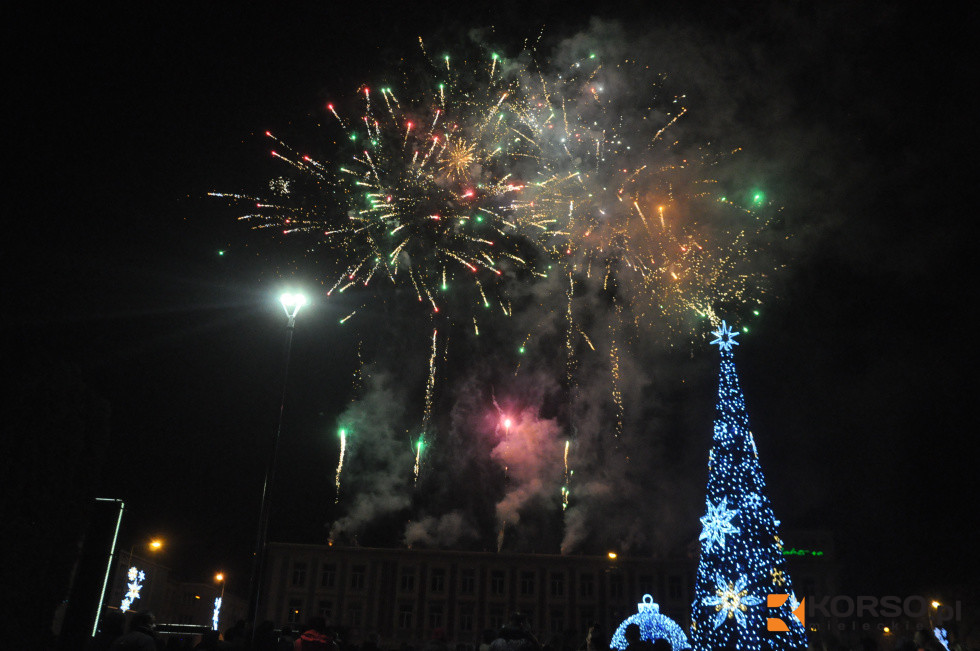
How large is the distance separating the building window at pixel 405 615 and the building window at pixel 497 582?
6.15 meters

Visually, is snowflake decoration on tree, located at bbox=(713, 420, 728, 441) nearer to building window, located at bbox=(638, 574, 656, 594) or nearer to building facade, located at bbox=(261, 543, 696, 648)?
building facade, located at bbox=(261, 543, 696, 648)

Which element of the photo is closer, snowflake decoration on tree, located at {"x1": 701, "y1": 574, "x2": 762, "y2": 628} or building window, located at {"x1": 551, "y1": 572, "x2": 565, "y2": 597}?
snowflake decoration on tree, located at {"x1": 701, "y1": 574, "x2": 762, "y2": 628}

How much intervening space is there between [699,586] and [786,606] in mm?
2259

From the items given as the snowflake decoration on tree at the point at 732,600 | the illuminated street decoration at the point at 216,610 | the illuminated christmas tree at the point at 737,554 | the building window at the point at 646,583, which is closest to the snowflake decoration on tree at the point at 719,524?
the illuminated christmas tree at the point at 737,554

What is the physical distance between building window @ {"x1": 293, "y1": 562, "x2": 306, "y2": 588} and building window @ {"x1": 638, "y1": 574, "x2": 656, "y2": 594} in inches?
1019

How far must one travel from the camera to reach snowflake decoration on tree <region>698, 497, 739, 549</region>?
705 inches

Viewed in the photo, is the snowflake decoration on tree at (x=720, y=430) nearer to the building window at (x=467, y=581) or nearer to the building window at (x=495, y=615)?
the building window at (x=467, y=581)

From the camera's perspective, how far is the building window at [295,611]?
45875 mm

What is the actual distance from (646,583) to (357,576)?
22436mm

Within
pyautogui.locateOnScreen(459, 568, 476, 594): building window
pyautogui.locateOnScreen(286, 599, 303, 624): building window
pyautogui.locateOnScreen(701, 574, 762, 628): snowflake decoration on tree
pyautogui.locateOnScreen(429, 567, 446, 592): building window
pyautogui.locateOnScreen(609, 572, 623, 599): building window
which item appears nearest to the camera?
pyautogui.locateOnScreen(701, 574, 762, 628): snowflake decoration on tree

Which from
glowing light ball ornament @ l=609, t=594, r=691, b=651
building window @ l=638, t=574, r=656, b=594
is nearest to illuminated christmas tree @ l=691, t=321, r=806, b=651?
glowing light ball ornament @ l=609, t=594, r=691, b=651

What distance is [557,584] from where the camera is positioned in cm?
4844

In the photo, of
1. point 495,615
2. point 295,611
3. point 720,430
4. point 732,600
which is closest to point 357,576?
point 295,611

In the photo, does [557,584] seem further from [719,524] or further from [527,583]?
[719,524]
